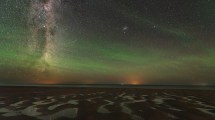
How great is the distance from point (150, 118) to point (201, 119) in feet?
9.35

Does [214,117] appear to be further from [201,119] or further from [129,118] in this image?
[129,118]

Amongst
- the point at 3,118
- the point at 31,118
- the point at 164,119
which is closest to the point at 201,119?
the point at 164,119

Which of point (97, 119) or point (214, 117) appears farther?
point (214, 117)

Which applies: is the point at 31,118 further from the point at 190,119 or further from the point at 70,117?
the point at 190,119

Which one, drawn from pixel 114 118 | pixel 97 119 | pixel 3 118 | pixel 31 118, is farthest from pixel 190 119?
pixel 3 118

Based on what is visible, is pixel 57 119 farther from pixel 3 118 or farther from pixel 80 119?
pixel 3 118

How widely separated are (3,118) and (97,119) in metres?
4.96

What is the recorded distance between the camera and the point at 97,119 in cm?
1290

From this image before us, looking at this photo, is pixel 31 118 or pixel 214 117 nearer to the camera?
pixel 31 118

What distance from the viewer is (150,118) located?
44.6 feet

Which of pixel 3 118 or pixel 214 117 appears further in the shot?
pixel 214 117

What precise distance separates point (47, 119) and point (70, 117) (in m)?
1.32

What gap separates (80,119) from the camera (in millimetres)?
12922

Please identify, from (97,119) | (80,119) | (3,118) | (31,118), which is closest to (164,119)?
(97,119)
